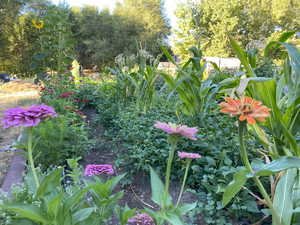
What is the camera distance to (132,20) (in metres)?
17.6

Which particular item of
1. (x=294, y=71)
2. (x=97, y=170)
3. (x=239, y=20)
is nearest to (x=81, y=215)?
(x=97, y=170)

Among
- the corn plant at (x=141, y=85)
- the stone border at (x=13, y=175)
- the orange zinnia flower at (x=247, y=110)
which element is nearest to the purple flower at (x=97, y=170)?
the orange zinnia flower at (x=247, y=110)

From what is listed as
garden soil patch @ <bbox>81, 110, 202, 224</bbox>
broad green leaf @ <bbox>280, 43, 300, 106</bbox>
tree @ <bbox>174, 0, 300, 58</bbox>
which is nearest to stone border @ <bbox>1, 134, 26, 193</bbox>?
garden soil patch @ <bbox>81, 110, 202, 224</bbox>

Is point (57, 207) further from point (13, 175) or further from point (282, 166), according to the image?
point (13, 175)

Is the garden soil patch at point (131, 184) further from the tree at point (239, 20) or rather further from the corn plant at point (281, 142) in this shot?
the tree at point (239, 20)

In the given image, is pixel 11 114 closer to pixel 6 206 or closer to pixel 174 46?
pixel 6 206

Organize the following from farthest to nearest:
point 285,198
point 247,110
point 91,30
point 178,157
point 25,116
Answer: point 91,30 → point 178,157 → point 285,198 → point 25,116 → point 247,110

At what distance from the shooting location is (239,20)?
19.0 metres

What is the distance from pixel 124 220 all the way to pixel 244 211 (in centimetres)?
75

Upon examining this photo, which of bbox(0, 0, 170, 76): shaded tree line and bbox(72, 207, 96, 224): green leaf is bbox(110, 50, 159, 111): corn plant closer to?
bbox(72, 207, 96, 224): green leaf

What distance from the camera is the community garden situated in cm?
85

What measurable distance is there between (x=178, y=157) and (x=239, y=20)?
19.6 meters

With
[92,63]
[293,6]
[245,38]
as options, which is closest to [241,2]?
[245,38]

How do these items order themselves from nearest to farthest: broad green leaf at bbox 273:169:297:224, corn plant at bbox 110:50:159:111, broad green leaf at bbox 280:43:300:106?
broad green leaf at bbox 273:169:297:224 → broad green leaf at bbox 280:43:300:106 → corn plant at bbox 110:50:159:111
